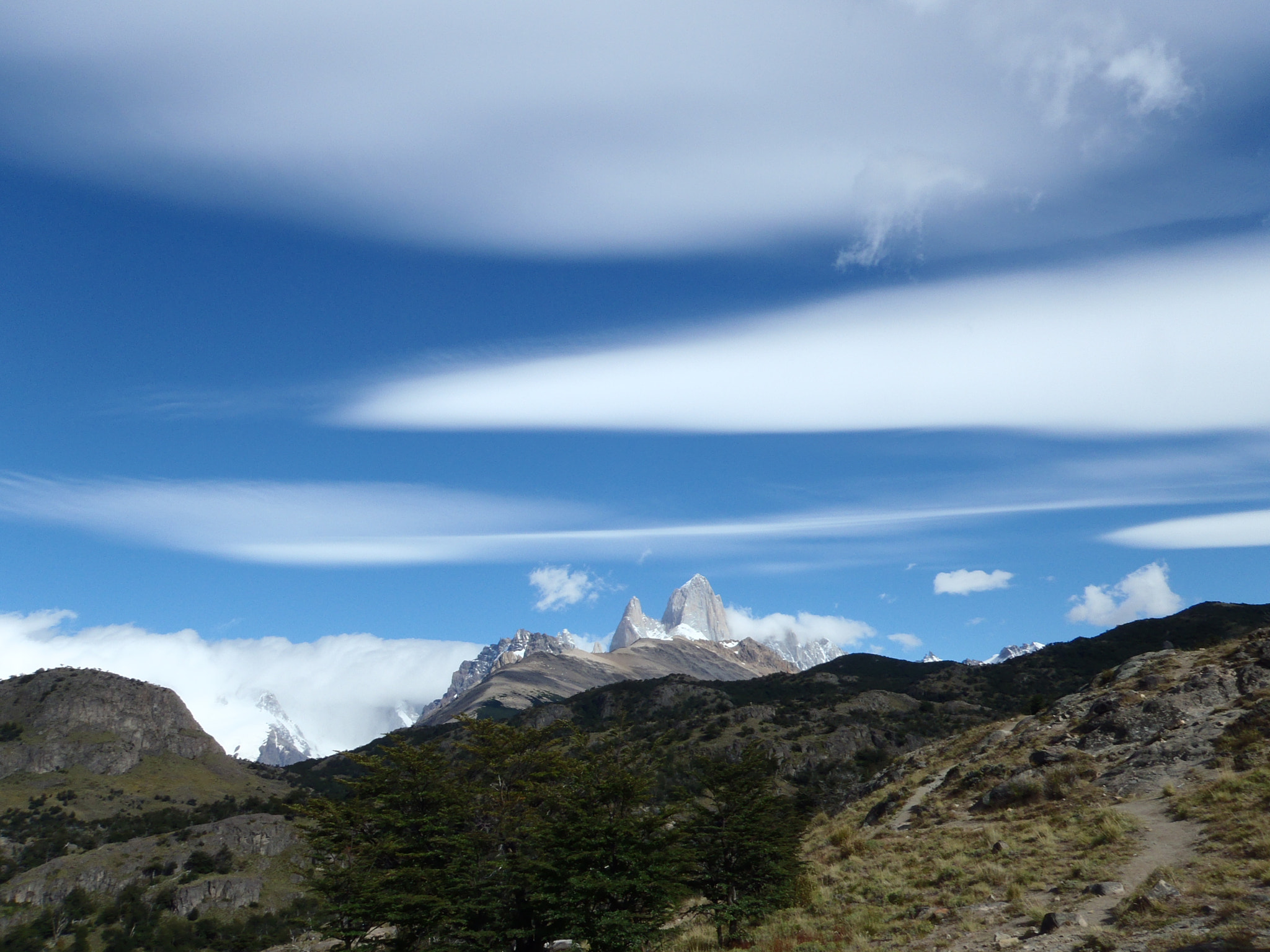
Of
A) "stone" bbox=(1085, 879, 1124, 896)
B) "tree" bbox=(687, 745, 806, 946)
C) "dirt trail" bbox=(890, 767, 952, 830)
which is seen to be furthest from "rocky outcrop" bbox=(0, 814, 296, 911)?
"stone" bbox=(1085, 879, 1124, 896)

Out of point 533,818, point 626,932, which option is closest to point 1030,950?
point 626,932

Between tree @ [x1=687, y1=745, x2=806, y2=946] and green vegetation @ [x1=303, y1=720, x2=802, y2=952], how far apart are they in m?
0.06

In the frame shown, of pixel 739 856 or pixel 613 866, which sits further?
pixel 739 856

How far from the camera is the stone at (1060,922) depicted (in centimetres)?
1861

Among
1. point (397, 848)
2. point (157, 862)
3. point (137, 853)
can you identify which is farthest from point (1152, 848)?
point (137, 853)

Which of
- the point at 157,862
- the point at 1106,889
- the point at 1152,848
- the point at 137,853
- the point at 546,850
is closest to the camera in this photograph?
the point at 1106,889

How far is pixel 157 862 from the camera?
14150 centimetres

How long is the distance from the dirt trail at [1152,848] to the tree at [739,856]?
12.7m

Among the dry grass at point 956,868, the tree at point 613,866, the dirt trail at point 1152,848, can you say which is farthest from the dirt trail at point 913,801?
the tree at point 613,866

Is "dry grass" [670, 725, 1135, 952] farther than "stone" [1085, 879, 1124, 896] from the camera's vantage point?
Yes

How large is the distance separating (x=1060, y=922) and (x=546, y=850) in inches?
691

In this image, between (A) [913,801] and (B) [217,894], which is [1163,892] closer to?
(A) [913,801]

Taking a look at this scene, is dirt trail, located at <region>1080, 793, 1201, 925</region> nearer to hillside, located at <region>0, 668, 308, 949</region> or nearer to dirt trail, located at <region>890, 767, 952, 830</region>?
dirt trail, located at <region>890, 767, 952, 830</region>

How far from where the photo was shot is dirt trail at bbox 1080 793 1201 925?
2003 centimetres
